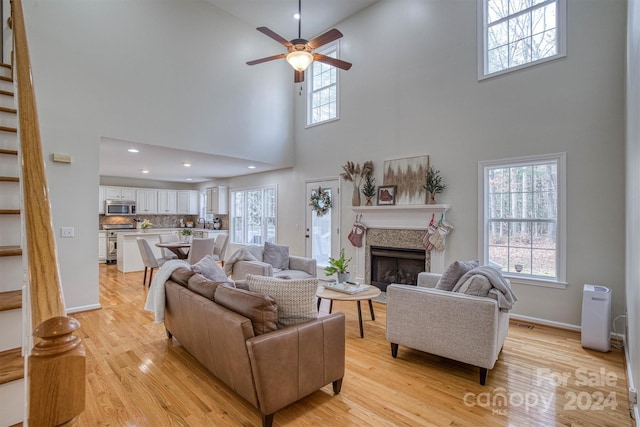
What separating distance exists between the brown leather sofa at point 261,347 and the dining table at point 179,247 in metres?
3.65

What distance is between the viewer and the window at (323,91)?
6.33m

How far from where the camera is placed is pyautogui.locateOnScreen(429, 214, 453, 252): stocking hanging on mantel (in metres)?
4.59

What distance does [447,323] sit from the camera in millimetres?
2650

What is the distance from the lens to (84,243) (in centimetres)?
425

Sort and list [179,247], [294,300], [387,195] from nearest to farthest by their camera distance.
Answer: [294,300]
[387,195]
[179,247]

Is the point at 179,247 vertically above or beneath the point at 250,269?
above

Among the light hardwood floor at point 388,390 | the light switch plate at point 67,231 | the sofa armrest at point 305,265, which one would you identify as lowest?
the light hardwood floor at point 388,390

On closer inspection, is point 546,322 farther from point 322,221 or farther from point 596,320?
point 322,221

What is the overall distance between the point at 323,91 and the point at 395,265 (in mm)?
3807

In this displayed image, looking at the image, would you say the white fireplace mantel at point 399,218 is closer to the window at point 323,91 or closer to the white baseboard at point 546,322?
the white baseboard at point 546,322

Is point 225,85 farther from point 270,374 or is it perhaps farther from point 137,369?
point 270,374

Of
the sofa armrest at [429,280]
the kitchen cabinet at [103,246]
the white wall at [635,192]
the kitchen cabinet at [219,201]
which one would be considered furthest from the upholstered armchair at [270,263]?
the kitchen cabinet at [103,246]

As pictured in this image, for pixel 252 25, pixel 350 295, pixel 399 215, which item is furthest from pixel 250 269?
pixel 252 25

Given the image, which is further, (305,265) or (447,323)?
(305,265)
